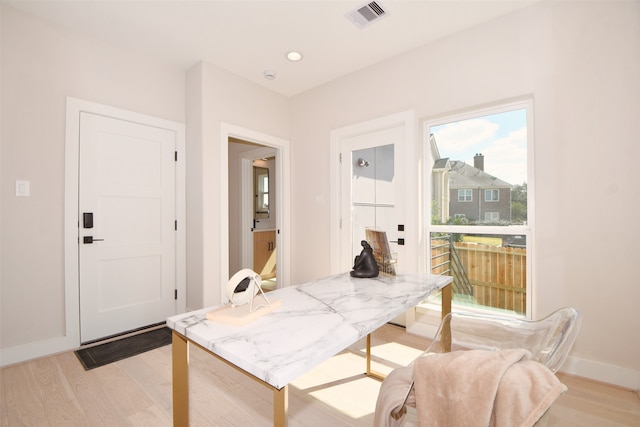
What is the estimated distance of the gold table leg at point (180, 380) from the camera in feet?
3.58

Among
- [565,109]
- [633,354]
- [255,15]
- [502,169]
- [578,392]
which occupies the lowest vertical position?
[578,392]

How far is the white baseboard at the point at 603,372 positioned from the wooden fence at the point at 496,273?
43 centimetres

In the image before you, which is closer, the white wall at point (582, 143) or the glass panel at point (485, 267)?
the white wall at point (582, 143)

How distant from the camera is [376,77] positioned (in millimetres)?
3129

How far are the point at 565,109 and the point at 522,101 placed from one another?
0.30 metres

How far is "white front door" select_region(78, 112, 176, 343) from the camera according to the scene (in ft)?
8.66

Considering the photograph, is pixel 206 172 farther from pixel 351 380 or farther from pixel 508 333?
pixel 508 333

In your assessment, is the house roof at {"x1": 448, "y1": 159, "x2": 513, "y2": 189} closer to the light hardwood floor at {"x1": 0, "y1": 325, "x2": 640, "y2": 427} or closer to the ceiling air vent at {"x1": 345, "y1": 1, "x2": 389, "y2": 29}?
the ceiling air vent at {"x1": 345, "y1": 1, "x2": 389, "y2": 29}

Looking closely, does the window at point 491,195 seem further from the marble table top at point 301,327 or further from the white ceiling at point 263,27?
the white ceiling at point 263,27

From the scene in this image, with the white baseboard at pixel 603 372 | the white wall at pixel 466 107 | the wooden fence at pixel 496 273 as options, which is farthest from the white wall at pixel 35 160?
the white baseboard at pixel 603 372

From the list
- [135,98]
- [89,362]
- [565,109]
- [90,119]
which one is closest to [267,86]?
[135,98]

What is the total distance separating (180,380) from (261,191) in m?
4.75

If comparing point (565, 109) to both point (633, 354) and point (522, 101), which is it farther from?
point (633, 354)

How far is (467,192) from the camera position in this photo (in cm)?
262
